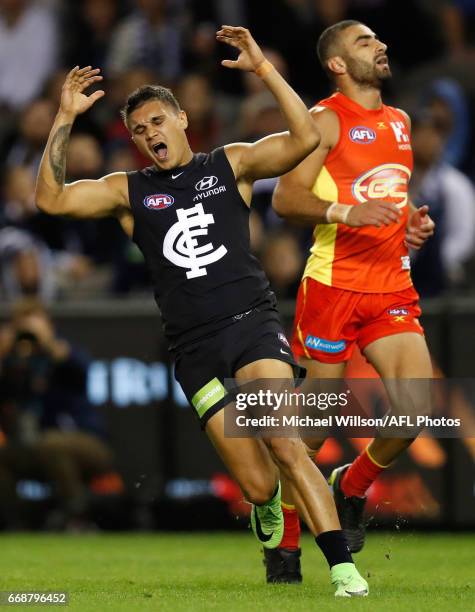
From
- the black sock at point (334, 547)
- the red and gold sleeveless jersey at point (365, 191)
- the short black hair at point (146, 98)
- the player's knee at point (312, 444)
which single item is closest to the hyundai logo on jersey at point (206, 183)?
the short black hair at point (146, 98)

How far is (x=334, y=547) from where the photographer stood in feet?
24.2

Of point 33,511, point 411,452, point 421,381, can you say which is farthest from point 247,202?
point 33,511

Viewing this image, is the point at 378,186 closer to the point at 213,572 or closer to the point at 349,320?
the point at 349,320

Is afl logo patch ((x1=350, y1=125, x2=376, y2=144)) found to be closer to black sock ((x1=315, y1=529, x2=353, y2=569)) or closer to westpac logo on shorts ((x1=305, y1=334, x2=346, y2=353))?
westpac logo on shorts ((x1=305, y1=334, x2=346, y2=353))

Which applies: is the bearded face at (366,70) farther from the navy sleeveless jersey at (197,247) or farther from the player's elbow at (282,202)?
the navy sleeveless jersey at (197,247)

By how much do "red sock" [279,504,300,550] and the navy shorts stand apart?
920mm

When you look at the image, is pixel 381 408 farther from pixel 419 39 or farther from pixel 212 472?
pixel 419 39

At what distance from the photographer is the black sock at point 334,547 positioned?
291 inches

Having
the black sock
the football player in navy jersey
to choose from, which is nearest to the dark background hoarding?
the football player in navy jersey

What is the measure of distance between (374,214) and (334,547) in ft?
6.02

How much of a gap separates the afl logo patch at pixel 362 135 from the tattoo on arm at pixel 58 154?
182 cm

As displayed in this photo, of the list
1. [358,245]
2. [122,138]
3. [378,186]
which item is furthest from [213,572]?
[122,138]

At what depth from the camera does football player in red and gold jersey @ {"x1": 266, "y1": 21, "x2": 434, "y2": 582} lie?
8.72 metres

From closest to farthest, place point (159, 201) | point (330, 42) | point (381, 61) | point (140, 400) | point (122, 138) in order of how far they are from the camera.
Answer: point (159, 201) < point (381, 61) < point (330, 42) < point (140, 400) < point (122, 138)
